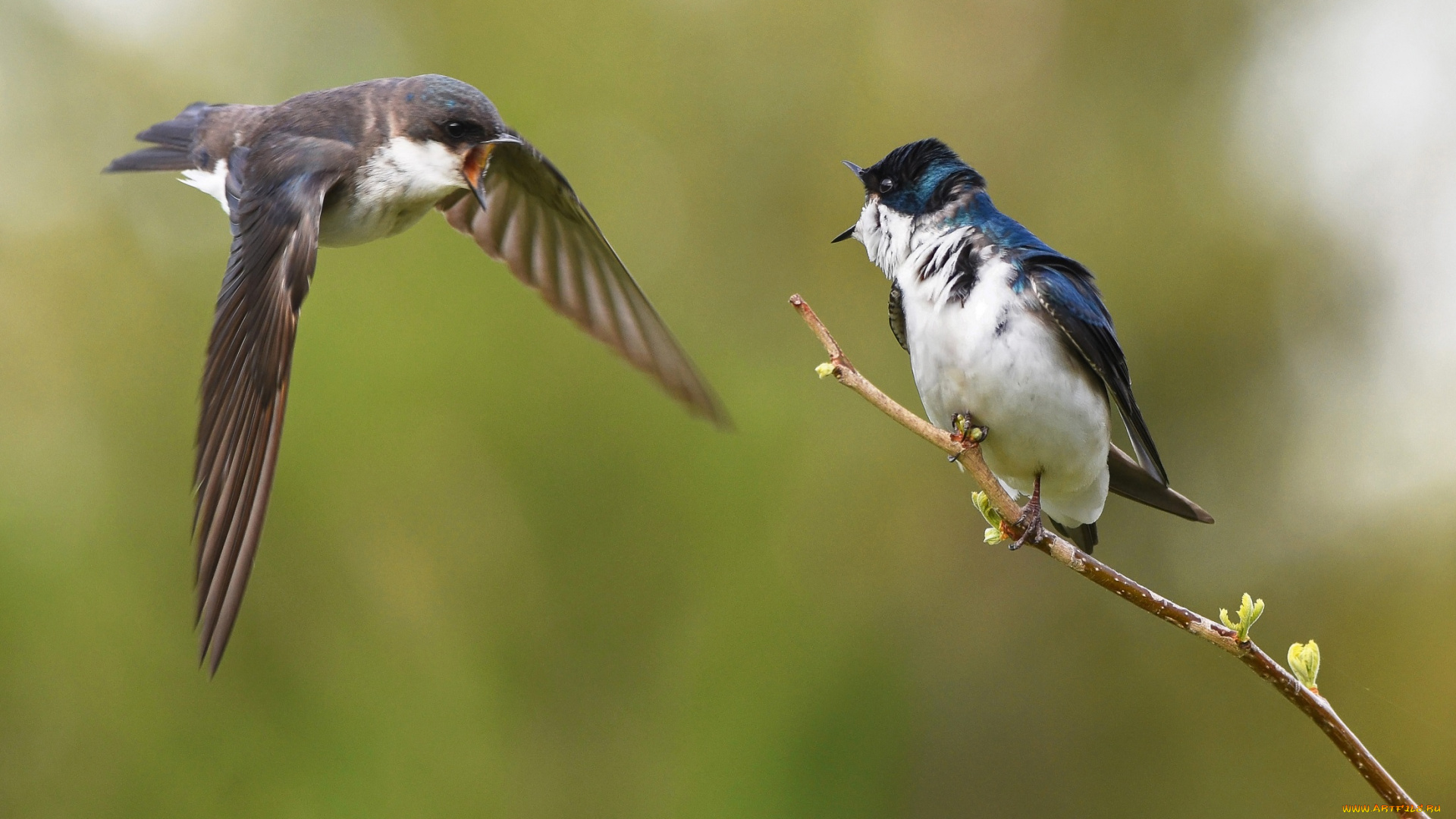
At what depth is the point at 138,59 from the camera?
757 centimetres

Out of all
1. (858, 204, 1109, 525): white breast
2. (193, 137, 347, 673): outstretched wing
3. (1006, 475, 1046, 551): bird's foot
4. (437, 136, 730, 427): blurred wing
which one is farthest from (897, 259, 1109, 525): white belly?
(193, 137, 347, 673): outstretched wing

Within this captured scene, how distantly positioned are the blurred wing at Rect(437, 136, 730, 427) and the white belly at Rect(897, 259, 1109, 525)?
0.65 m

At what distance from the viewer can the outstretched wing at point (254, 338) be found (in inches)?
80.0

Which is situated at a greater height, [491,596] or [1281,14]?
[1281,14]

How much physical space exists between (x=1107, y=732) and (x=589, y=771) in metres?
3.09

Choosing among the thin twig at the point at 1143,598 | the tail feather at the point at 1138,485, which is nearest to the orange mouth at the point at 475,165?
the thin twig at the point at 1143,598

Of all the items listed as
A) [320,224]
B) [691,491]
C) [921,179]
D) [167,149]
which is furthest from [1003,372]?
[691,491]

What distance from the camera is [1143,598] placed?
5.48ft

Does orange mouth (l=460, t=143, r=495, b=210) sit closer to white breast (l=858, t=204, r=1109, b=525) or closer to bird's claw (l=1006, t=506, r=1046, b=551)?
white breast (l=858, t=204, r=1109, b=525)

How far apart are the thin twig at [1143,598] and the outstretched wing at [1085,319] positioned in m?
0.52

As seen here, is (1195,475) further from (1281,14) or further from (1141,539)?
(1281,14)

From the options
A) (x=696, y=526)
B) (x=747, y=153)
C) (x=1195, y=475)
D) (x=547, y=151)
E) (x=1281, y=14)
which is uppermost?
(x=1281, y=14)

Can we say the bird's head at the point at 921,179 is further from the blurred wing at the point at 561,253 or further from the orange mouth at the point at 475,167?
the orange mouth at the point at 475,167

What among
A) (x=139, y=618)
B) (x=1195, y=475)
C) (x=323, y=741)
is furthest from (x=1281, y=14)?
(x=139, y=618)
